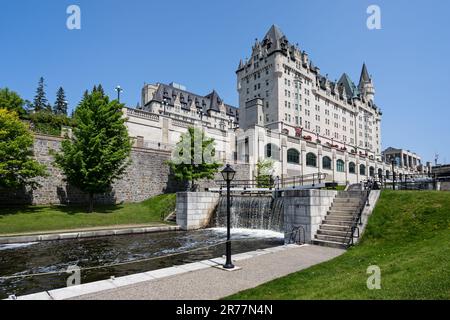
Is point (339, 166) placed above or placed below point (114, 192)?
above

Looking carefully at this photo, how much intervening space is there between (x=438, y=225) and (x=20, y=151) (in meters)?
29.2

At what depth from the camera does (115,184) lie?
32750 mm

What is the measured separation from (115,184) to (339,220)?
83.0 ft

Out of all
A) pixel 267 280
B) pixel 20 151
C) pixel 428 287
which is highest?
pixel 20 151

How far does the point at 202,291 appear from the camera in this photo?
7738 mm

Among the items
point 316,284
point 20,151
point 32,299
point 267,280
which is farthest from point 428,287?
point 20,151

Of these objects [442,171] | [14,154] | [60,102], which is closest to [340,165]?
[442,171]

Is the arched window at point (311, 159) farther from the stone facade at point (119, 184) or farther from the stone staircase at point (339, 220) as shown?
the stone staircase at point (339, 220)

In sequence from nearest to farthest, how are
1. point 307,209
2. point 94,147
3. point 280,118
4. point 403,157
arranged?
point 307,209 → point 94,147 → point 280,118 → point 403,157

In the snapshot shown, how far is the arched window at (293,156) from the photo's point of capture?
5666 centimetres

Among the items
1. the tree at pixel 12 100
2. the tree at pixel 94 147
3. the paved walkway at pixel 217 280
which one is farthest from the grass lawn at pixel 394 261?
the tree at pixel 12 100

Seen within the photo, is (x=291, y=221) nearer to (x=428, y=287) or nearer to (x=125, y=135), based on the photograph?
(x=428, y=287)

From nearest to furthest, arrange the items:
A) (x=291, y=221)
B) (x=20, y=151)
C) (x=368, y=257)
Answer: (x=368, y=257) → (x=291, y=221) → (x=20, y=151)

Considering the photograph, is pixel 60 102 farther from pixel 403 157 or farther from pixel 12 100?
pixel 403 157
